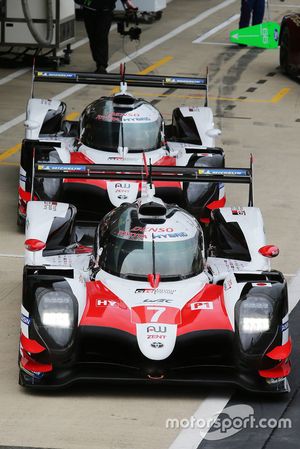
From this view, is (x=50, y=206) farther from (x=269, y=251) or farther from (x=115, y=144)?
(x=115, y=144)

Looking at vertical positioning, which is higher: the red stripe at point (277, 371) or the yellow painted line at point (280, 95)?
the red stripe at point (277, 371)

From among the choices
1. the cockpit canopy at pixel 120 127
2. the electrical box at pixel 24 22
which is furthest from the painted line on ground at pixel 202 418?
the electrical box at pixel 24 22

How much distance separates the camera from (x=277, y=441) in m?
10.9

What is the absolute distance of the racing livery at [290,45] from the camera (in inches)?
1033

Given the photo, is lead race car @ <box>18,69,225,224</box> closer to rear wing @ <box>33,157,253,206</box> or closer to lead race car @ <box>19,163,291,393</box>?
rear wing @ <box>33,157,253,206</box>

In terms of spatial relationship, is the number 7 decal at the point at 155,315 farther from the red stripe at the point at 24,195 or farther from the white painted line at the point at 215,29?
the white painted line at the point at 215,29

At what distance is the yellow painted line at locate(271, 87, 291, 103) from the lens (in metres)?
25.0

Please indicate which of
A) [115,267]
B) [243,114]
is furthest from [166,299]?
[243,114]

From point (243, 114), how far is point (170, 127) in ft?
14.9

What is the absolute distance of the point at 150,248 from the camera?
41.1 ft

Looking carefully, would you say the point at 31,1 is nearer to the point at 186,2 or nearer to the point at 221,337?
the point at 186,2

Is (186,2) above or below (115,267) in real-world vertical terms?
below

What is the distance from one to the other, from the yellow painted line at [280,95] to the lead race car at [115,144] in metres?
6.01

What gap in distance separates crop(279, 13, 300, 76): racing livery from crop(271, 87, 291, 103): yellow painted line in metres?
0.58
